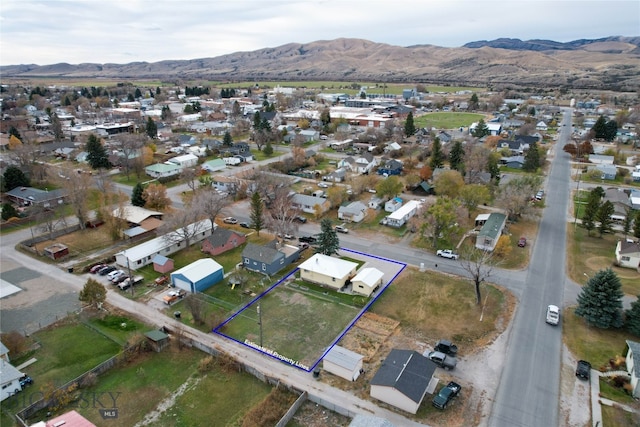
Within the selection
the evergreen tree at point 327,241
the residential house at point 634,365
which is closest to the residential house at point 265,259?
the evergreen tree at point 327,241

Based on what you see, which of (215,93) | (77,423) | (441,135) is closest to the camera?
(77,423)

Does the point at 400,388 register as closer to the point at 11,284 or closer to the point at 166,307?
the point at 166,307

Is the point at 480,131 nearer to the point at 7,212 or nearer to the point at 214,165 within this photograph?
the point at 214,165

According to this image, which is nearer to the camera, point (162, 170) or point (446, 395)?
point (446, 395)

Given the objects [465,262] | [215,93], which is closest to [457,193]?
[465,262]

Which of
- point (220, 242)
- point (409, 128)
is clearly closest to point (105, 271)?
point (220, 242)

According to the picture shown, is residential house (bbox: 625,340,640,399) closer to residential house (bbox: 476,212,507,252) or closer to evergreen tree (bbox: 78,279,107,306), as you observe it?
residential house (bbox: 476,212,507,252)
